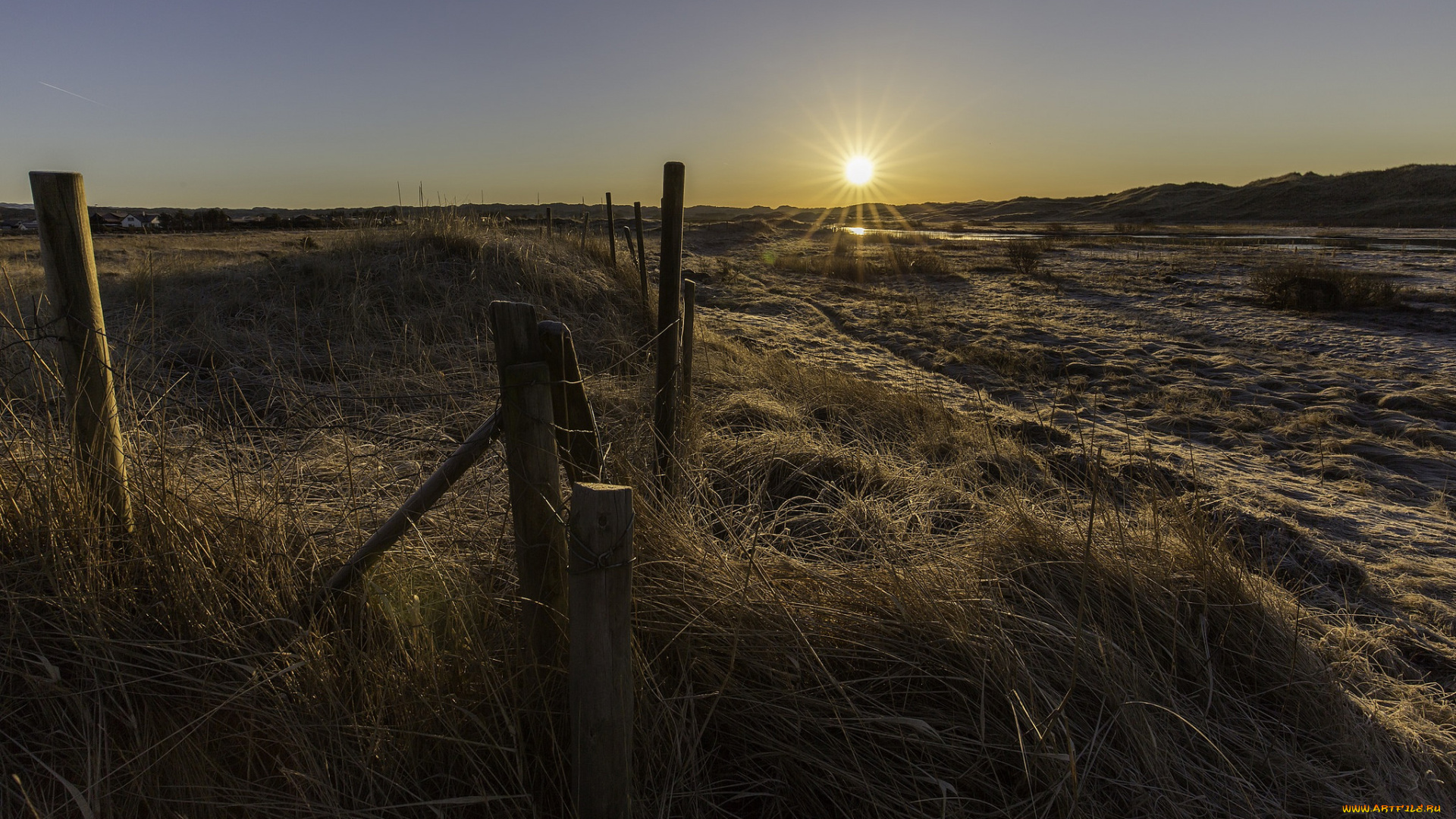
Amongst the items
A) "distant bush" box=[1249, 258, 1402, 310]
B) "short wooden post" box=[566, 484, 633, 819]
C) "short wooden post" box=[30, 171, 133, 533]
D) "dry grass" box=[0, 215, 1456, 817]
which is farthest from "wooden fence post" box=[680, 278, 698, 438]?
"distant bush" box=[1249, 258, 1402, 310]

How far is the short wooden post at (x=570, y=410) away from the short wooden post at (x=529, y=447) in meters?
0.08

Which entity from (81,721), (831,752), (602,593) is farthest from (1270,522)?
(81,721)

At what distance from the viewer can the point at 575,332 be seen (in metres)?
7.89

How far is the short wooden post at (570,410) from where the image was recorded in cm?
183

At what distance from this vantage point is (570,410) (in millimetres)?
2062

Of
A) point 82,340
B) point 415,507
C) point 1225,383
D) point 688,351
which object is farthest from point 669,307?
point 1225,383

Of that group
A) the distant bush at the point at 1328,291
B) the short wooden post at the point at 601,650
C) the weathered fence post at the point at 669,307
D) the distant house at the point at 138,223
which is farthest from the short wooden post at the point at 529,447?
the distant house at the point at 138,223

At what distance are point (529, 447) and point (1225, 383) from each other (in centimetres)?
826

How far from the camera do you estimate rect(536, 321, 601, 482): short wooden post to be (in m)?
1.83

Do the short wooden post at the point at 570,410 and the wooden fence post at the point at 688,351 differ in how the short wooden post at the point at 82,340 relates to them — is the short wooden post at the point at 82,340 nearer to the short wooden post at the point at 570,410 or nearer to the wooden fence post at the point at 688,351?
the short wooden post at the point at 570,410

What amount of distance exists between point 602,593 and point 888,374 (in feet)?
23.6

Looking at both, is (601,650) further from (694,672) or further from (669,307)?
(669,307)

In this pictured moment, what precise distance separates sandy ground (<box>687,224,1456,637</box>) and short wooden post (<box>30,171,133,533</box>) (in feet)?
11.0

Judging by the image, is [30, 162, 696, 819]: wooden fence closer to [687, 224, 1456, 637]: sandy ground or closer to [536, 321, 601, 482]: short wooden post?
[536, 321, 601, 482]: short wooden post
